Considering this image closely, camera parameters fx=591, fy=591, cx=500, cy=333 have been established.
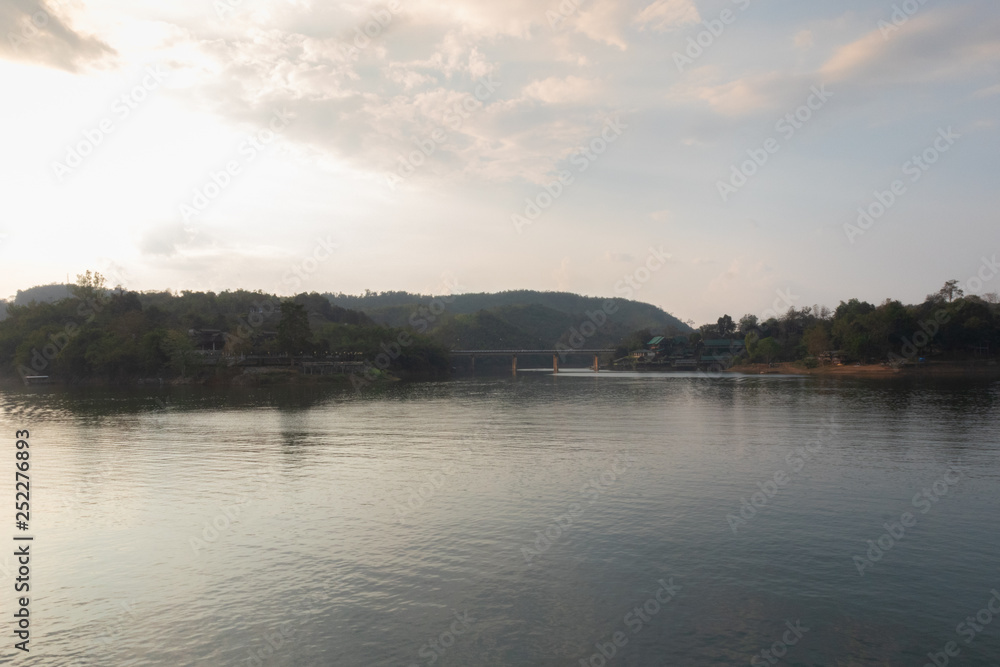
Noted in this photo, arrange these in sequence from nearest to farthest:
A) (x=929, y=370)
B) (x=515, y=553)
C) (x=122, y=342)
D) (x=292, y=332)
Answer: (x=515, y=553) < (x=929, y=370) < (x=122, y=342) < (x=292, y=332)

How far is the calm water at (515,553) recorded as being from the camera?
1508 centimetres

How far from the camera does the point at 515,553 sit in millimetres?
21375

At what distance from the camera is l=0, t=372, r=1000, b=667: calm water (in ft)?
49.5

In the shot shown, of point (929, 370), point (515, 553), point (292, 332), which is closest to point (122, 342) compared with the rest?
point (292, 332)

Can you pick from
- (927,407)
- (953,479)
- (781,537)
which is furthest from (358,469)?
(927,407)

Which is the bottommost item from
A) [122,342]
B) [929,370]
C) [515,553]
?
[929,370]

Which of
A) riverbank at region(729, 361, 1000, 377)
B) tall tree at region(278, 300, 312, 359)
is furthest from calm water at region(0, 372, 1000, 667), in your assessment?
riverbank at region(729, 361, 1000, 377)

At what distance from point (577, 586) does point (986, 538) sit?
→ 1627cm

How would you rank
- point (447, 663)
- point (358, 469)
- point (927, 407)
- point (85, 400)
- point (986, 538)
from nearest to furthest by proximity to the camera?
point (447, 663)
point (986, 538)
point (358, 469)
point (927, 407)
point (85, 400)

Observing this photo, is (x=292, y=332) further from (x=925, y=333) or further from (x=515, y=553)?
(x=925, y=333)

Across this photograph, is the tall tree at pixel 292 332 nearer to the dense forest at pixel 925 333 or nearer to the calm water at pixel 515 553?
→ the calm water at pixel 515 553

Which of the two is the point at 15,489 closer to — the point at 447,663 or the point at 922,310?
the point at 447,663

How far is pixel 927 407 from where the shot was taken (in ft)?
227

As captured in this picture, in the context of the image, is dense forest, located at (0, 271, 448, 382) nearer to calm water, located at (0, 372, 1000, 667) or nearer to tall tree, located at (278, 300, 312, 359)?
tall tree, located at (278, 300, 312, 359)
